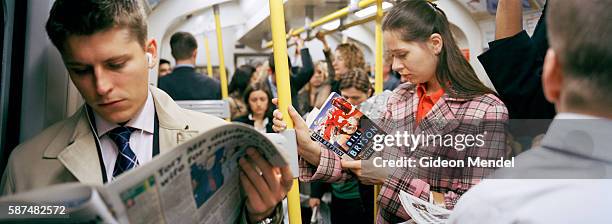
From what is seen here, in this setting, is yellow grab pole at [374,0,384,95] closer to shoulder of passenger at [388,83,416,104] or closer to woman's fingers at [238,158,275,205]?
shoulder of passenger at [388,83,416,104]

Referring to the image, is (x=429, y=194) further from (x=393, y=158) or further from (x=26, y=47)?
(x=26, y=47)

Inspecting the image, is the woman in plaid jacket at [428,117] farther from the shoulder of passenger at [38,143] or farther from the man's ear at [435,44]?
the shoulder of passenger at [38,143]

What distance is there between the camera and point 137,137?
3.45 feet

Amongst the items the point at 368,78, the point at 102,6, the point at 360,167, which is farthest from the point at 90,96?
the point at 368,78

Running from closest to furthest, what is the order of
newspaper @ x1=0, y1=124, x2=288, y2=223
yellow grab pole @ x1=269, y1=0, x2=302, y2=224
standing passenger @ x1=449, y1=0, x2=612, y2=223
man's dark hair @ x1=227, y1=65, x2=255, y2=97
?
1. newspaper @ x1=0, y1=124, x2=288, y2=223
2. standing passenger @ x1=449, y1=0, x2=612, y2=223
3. yellow grab pole @ x1=269, y1=0, x2=302, y2=224
4. man's dark hair @ x1=227, y1=65, x2=255, y2=97

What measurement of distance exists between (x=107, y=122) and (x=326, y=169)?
62 cm

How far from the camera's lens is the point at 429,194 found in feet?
4.12

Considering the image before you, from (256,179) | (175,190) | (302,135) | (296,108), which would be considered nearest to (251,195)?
(256,179)

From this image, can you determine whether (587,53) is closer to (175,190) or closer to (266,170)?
(266,170)

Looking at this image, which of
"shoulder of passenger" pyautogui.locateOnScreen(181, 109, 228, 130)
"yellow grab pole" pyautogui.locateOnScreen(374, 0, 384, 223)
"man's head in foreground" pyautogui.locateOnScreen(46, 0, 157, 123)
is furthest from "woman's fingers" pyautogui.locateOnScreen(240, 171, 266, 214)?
"yellow grab pole" pyautogui.locateOnScreen(374, 0, 384, 223)

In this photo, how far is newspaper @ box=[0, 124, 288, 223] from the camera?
24.1 inches

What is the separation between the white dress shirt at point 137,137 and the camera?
1032 mm

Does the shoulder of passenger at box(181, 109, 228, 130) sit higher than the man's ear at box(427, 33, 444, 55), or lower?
lower

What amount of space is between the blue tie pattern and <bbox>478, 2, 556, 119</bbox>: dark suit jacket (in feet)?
3.16
